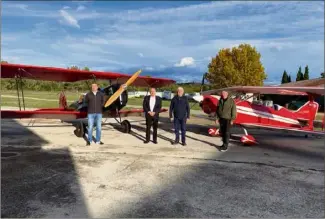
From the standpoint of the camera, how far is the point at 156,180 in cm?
537

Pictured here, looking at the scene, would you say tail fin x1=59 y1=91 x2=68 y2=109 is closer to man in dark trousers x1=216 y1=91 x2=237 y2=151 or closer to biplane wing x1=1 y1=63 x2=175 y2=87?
biplane wing x1=1 y1=63 x2=175 y2=87

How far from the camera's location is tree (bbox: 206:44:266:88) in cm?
3488

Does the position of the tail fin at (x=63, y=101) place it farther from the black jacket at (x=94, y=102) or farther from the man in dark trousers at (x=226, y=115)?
the man in dark trousers at (x=226, y=115)

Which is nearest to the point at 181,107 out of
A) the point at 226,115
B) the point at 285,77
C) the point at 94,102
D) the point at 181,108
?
the point at 181,108

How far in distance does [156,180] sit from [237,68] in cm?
3277

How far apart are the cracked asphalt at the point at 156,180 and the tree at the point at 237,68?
26.3m

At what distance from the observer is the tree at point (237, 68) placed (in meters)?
34.9

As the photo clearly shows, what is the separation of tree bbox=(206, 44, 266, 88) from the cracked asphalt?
86.4 ft

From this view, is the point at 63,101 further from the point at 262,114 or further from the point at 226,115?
the point at 262,114

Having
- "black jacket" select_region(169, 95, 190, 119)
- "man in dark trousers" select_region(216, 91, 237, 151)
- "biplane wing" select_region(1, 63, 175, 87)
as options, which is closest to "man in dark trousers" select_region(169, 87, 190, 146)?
"black jacket" select_region(169, 95, 190, 119)

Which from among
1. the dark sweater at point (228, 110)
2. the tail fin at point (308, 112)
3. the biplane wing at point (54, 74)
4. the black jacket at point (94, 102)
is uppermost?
the biplane wing at point (54, 74)

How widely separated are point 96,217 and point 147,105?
17.5 ft

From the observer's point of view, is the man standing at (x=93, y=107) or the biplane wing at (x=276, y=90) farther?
the biplane wing at (x=276, y=90)

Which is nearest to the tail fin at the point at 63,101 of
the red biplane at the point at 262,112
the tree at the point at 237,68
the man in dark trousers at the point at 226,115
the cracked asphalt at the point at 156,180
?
the cracked asphalt at the point at 156,180
